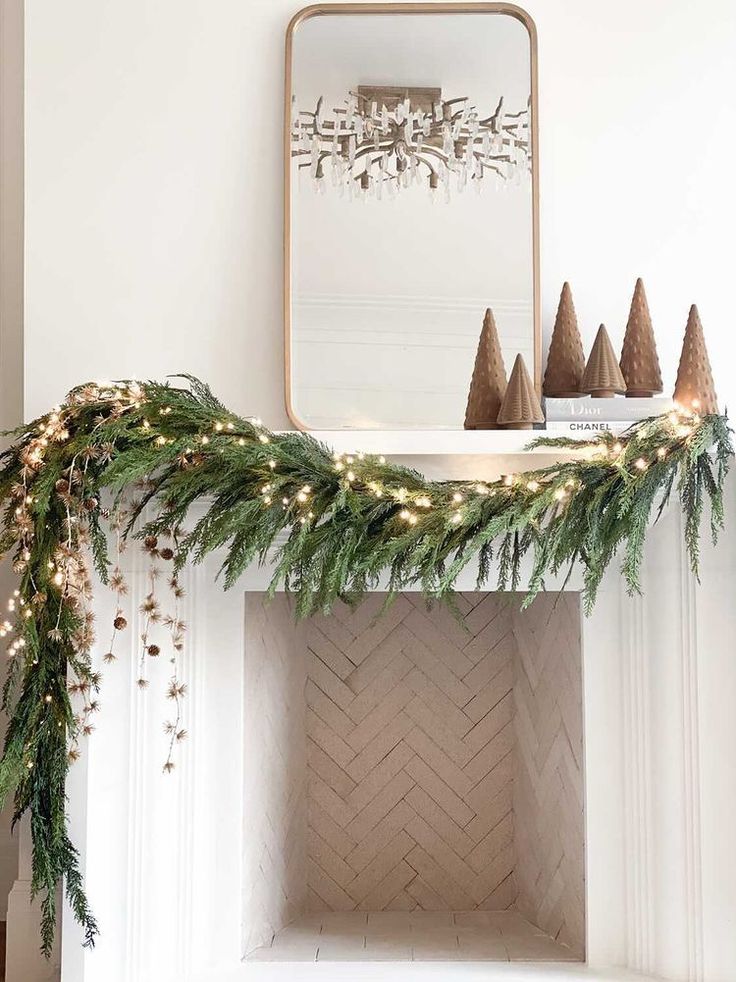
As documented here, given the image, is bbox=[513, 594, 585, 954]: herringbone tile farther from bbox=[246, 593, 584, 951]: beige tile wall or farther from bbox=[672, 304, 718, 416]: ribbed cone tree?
bbox=[672, 304, 718, 416]: ribbed cone tree

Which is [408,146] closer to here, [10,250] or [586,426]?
[586,426]

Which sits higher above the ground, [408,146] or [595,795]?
[408,146]

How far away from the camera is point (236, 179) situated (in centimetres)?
183

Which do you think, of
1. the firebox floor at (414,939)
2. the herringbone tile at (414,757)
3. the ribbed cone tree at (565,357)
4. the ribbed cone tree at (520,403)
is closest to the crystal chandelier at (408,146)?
the ribbed cone tree at (565,357)

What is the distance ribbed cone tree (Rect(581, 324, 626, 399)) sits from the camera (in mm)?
1695

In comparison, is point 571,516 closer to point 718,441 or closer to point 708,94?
point 718,441

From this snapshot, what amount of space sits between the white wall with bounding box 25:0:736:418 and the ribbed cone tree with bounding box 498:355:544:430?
0.19m

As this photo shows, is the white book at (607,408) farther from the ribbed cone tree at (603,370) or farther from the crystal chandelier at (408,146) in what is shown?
the crystal chandelier at (408,146)

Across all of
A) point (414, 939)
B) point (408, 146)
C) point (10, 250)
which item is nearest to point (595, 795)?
point (414, 939)

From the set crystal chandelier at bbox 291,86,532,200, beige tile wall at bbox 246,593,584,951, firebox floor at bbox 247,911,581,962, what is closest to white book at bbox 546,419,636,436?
crystal chandelier at bbox 291,86,532,200

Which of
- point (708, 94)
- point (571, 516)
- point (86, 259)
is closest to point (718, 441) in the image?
point (571, 516)

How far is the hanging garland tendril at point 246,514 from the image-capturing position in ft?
5.03

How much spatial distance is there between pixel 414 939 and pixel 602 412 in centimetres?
118

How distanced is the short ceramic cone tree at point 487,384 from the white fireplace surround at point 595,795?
15.0 inches
